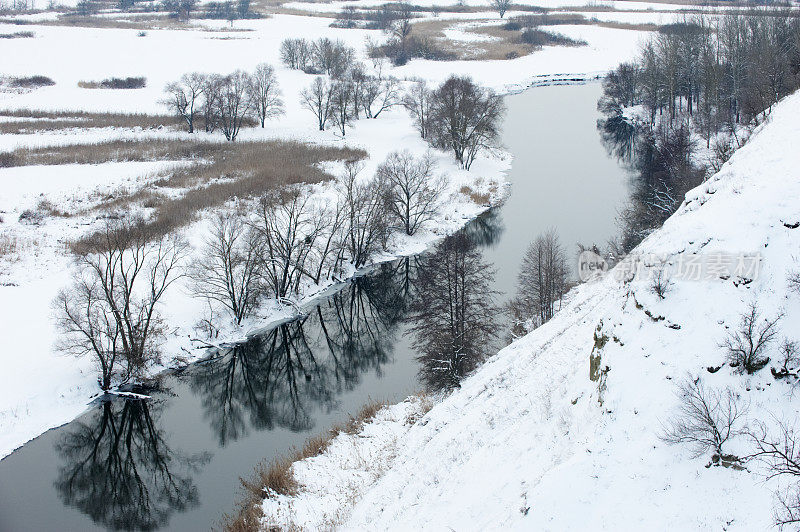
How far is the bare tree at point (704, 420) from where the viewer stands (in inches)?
355

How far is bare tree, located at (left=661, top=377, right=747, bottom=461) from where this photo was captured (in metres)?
9.01

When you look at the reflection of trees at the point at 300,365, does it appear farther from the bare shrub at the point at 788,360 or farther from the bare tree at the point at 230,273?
the bare shrub at the point at 788,360

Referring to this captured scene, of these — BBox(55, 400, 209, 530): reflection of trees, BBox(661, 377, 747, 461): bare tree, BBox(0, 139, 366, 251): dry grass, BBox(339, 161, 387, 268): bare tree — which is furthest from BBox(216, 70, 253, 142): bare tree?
BBox(661, 377, 747, 461): bare tree

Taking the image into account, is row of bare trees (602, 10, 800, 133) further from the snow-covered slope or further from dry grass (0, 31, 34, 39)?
dry grass (0, 31, 34, 39)

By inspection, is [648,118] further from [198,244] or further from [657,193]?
[198,244]

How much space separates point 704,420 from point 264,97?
206 feet

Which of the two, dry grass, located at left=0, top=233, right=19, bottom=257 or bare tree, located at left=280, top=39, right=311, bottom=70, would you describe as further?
bare tree, located at left=280, top=39, right=311, bottom=70

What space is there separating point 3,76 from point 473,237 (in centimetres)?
6890

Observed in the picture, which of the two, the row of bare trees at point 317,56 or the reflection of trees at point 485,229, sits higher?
the row of bare trees at point 317,56

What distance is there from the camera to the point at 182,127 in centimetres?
6328

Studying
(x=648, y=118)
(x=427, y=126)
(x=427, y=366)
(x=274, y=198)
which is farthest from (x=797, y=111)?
(x=648, y=118)

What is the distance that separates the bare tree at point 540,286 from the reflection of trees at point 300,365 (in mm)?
6964

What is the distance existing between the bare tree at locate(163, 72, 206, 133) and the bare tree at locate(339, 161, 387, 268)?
31.5 meters

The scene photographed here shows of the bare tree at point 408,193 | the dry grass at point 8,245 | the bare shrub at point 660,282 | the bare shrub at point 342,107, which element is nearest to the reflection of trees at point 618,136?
the bare tree at point 408,193
